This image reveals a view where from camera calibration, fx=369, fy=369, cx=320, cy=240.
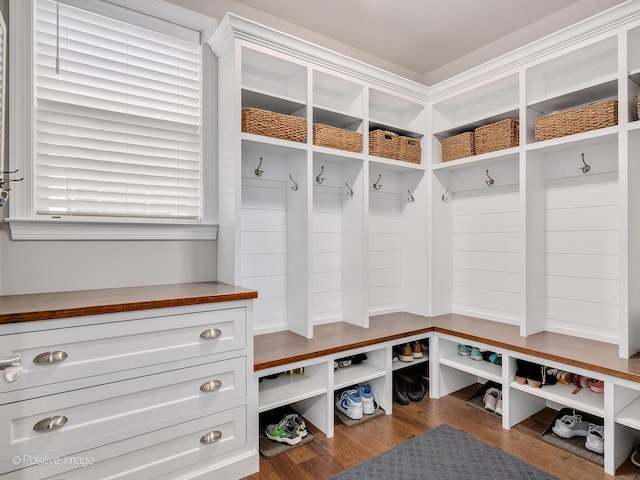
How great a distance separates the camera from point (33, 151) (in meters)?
1.84

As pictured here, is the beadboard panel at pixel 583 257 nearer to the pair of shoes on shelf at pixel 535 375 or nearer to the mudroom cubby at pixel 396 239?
the pair of shoes on shelf at pixel 535 375

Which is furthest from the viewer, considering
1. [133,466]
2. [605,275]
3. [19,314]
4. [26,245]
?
[605,275]

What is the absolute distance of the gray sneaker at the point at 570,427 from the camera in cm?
218

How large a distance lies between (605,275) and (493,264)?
731 millimetres

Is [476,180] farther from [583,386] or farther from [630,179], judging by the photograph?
[583,386]

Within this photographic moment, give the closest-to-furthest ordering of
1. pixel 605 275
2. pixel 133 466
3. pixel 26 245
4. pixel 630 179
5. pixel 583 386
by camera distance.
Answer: pixel 133 466
pixel 26 245
pixel 630 179
pixel 583 386
pixel 605 275

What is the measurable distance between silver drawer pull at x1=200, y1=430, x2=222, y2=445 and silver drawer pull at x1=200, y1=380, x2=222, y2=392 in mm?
214

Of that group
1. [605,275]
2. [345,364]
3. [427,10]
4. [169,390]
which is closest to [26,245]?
[169,390]

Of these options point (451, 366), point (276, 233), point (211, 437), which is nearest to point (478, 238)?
point (451, 366)

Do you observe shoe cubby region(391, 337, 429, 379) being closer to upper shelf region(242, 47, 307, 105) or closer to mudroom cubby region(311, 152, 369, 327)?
mudroom cubby region(311, 152, 369, 327)

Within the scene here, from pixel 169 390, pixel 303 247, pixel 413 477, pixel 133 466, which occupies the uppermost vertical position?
pixel 303 247

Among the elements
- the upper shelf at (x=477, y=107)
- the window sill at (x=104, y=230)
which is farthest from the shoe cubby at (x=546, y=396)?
the window sill at (x=104, y=230)

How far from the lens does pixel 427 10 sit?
2531mm

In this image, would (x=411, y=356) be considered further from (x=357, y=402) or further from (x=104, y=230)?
(x=104, y=230)
